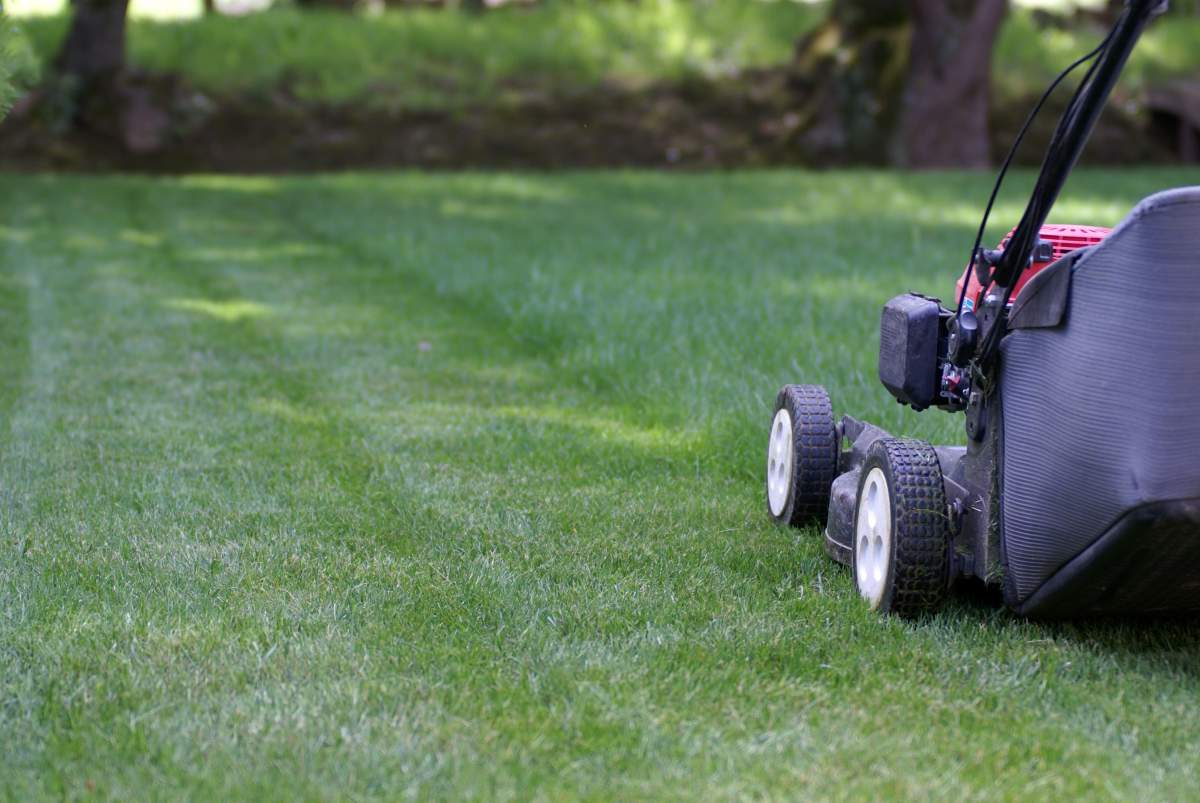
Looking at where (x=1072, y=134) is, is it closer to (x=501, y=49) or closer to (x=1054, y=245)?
(x=1054, y=245)

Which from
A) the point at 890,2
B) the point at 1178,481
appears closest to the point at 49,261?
the point at 1178,481

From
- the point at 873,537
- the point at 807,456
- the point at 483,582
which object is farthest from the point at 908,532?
the point at 483,582

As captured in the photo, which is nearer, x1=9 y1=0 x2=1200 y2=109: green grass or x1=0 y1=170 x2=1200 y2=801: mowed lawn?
x1=0 y1=170 x2=1200 y2=801: mowed lawn

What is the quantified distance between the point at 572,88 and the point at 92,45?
5753mm

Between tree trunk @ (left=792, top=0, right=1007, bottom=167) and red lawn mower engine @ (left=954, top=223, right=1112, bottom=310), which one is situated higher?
tree trunk @ (left=792, top=0, right=1007, bottom=167)

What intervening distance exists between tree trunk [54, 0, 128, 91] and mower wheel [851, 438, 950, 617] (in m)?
15.1

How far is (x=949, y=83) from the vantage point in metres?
16.5

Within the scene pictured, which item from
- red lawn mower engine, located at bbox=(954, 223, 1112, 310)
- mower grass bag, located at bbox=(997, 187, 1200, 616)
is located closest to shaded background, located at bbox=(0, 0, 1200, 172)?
red lawn mower engine, located at bbox=(954, 223, 1112, 310)

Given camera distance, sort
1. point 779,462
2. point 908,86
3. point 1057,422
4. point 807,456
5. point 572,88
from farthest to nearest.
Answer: point 572,88, point 908,86, point 779,462, point 807,456, point 1057,422

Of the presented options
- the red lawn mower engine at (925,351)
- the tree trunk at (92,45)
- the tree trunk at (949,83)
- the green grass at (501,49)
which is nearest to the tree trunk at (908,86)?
the tree trunk at (949,83)

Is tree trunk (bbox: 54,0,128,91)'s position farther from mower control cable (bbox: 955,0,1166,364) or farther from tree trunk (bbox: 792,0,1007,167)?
mower control cable (bbox: 955,0,1166,364)

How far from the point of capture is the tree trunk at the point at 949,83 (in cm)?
1619

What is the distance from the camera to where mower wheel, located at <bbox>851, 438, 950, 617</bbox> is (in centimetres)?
332

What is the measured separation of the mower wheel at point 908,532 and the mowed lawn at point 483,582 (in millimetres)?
85
